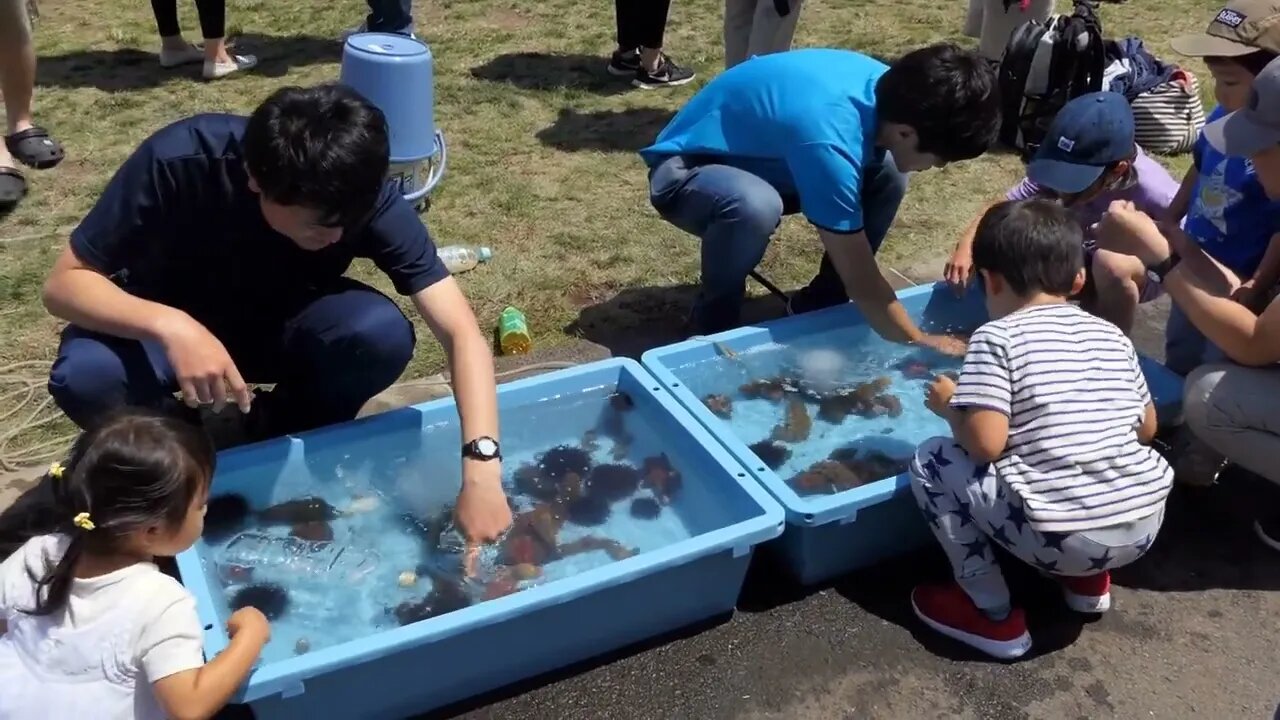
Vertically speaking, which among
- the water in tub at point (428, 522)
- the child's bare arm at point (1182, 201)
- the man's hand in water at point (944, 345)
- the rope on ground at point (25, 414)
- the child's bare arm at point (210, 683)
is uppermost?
the child's bare arm at point (1182, 201)

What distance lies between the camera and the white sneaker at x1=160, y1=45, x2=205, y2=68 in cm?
526

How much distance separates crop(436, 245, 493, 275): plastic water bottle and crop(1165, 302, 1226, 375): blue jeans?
206 centimetres

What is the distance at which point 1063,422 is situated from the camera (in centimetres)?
214

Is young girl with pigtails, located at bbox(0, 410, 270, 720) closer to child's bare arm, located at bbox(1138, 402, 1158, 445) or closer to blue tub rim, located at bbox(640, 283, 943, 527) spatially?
blue tub rim, located at bbox(640, 283, 943, 527)

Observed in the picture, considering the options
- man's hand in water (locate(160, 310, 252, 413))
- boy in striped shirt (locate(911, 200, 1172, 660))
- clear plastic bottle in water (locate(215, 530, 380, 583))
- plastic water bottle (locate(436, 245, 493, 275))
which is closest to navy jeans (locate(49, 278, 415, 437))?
man's hand in water (locate(160, 310, 252, 413))

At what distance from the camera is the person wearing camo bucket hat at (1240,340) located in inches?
95.0

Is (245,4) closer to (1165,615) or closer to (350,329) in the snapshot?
(350,329)

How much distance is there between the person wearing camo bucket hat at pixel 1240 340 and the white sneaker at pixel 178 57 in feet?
14.5

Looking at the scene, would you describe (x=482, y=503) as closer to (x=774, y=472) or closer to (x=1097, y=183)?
(x=774, y=472)

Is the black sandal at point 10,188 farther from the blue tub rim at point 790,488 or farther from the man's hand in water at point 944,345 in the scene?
the man's hand in water at point 944,345

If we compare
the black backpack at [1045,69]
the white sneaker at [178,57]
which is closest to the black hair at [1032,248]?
the black backpack at [1045,69]

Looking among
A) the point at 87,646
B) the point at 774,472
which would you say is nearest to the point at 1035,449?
the point at 774,472

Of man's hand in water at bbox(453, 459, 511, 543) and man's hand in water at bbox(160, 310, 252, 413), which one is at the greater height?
man's hand in water at bbox(160, 310, 252, 413)

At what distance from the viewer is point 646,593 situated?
220cm
